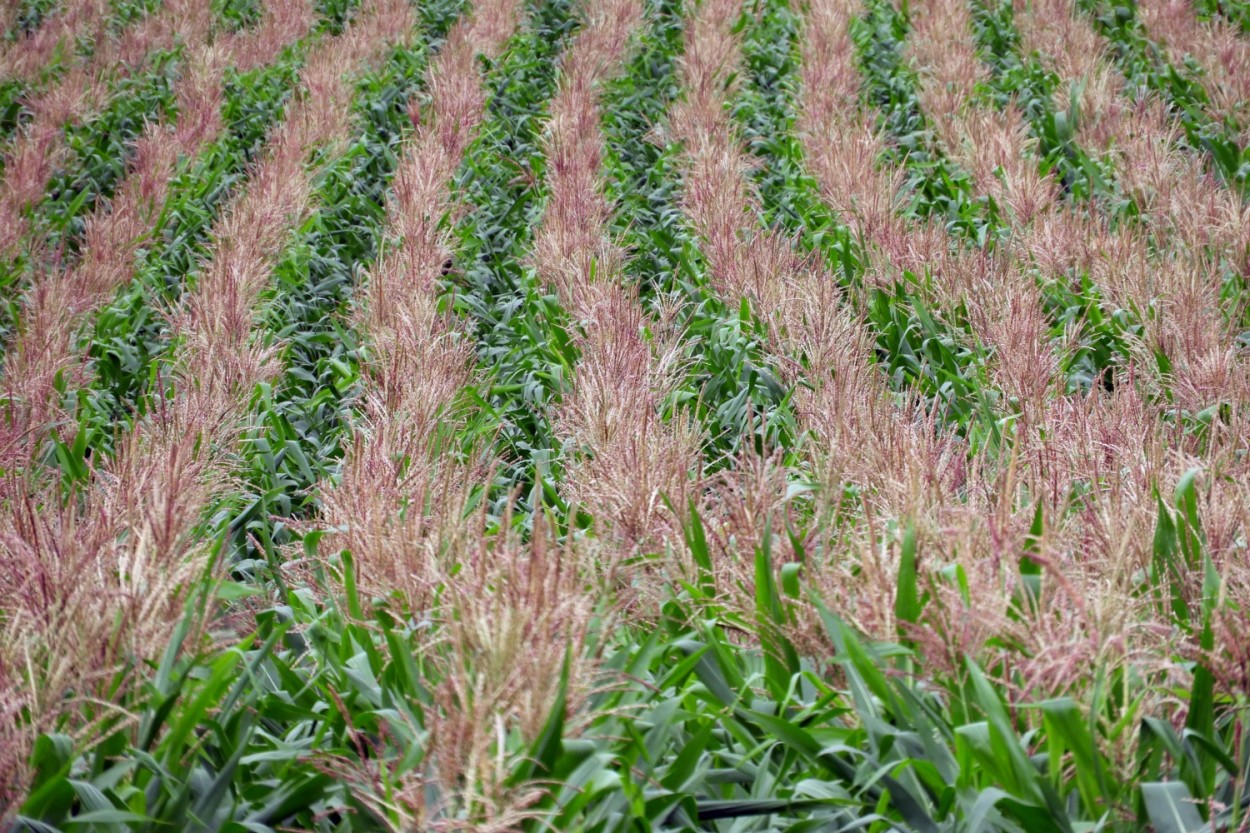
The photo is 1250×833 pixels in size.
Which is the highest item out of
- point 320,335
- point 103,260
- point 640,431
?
point 640,431

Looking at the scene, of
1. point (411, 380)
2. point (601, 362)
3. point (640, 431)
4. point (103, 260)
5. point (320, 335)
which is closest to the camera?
point (640, 431)

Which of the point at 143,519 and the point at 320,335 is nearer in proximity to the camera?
the point at 143,519

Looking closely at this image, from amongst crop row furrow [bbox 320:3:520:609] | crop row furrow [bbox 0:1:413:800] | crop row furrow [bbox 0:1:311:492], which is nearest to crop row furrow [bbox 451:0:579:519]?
crop row furrow [bbox 320:3:520:609]

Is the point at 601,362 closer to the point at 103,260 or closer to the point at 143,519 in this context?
the point at 143,519

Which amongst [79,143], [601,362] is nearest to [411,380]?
[601,362]

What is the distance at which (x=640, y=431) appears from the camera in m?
2.94

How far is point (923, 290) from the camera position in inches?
196

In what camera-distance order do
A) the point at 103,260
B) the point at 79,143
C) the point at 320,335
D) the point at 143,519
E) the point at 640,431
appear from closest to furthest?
the point at 143,519
the point at 640,431
the point at 320,335
the point at 103,260
the point at 79,143

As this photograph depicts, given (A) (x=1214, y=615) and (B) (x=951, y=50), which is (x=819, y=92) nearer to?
(B) (x=951, y=50)

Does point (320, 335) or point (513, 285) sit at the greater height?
point (513, 285)

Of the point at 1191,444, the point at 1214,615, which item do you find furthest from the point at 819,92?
the point at 1214,615

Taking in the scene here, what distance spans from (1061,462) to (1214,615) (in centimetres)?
134

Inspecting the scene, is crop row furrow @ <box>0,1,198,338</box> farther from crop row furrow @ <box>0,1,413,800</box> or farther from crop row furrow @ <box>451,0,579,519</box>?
crop row furrow @ <box>451,0,579,519</box>

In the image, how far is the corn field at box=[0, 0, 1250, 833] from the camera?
1.88 meters
